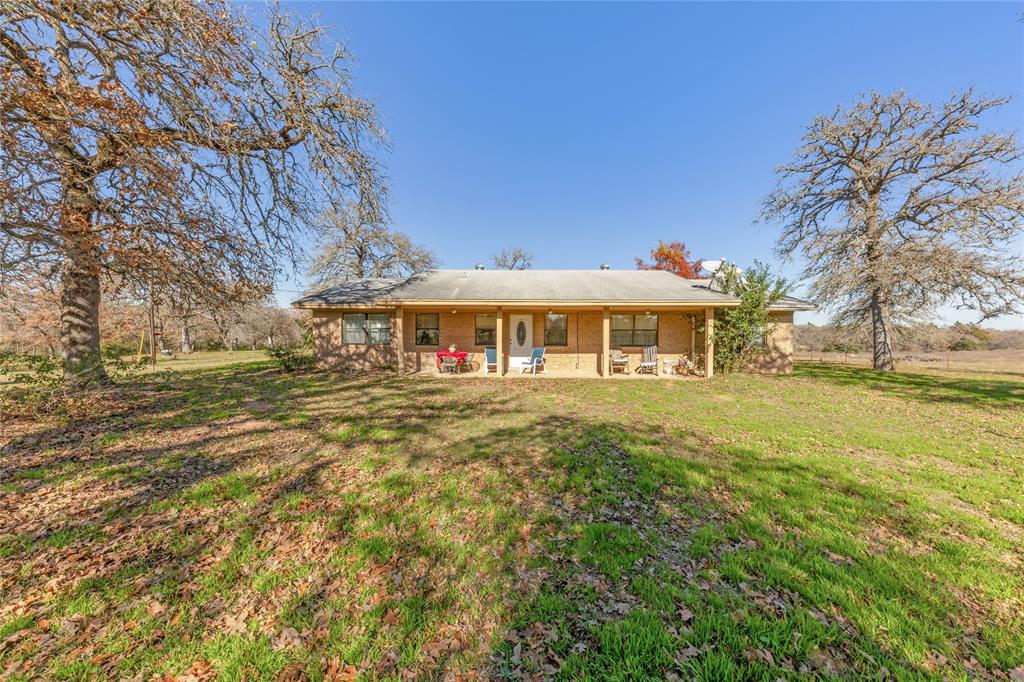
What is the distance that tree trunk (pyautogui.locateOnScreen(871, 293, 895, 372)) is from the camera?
598 inches

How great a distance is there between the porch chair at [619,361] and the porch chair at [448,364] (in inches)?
230

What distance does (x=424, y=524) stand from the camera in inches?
140

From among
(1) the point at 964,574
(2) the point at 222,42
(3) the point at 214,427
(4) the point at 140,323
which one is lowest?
(1) the point at 964,574

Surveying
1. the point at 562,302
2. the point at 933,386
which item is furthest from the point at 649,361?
the point at 933,386

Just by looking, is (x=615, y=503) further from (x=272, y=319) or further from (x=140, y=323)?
(x=272, y=319)

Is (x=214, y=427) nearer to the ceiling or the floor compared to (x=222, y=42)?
nearer to the floor

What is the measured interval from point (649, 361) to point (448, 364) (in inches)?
309

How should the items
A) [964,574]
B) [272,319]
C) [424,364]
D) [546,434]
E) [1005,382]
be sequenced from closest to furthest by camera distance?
[964,574], [546,434], [1005,382], [424,364], [272,319]

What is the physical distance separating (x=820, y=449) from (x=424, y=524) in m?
6.23

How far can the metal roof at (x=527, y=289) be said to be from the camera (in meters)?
12.2

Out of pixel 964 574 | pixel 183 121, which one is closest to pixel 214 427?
pixel 183 121

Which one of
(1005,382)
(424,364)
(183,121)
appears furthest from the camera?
(424,364)

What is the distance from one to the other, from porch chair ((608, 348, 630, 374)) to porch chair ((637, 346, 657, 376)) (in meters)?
0.49

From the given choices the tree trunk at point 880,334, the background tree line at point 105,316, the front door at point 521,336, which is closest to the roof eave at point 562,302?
the front door at point 521,336
